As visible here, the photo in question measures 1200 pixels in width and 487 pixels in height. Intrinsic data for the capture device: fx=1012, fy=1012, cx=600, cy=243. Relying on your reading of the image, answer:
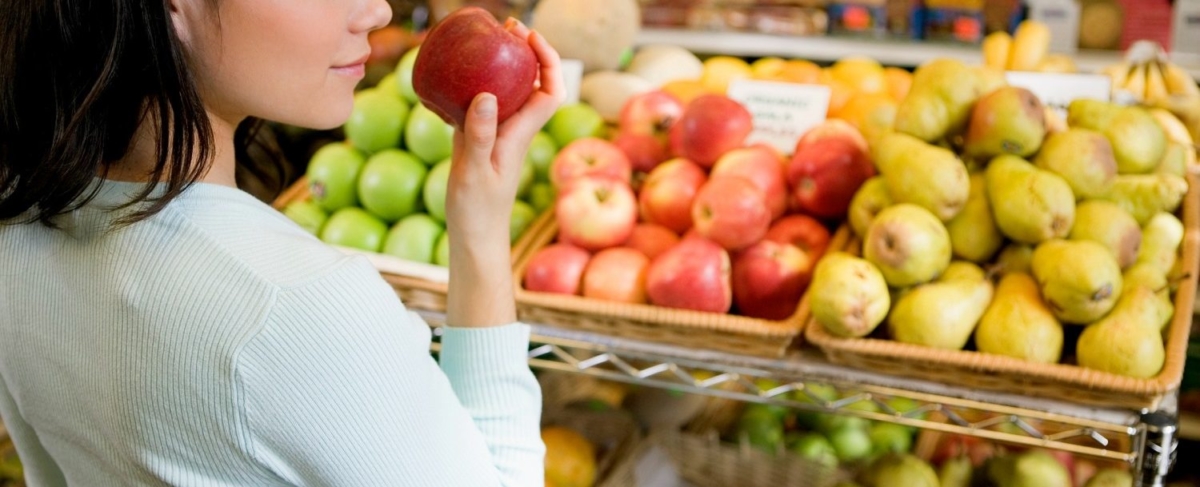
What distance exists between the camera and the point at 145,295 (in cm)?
69

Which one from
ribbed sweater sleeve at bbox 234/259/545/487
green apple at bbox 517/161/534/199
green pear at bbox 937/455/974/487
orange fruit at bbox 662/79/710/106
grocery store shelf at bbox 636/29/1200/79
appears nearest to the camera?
ribbed sweater sleeve at bbox 234/259/545/487

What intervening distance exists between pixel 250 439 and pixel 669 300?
29.6 inches

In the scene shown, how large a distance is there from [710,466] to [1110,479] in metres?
0.59

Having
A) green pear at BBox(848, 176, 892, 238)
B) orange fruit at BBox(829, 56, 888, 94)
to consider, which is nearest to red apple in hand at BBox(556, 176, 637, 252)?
green pear at BBox(848, 176, 892, 238)

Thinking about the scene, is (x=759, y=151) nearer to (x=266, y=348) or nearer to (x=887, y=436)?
(x=887, y=436)

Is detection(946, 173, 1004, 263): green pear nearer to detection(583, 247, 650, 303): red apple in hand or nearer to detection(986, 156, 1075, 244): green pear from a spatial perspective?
detection(986, 156, 1075, 244): green pear

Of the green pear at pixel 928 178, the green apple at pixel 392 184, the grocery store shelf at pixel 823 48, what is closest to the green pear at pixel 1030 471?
the green pear at pixel 928 178

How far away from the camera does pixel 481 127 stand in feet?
3.03

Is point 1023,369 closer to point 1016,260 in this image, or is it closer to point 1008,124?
point 1016,260

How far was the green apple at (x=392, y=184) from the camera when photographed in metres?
1.65

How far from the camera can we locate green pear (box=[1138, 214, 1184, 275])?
1348 millimetres

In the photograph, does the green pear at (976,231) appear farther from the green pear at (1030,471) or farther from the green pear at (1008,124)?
the green pear at (1030,471)

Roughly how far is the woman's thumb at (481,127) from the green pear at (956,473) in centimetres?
91

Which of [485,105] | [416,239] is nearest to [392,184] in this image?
[416,239]
